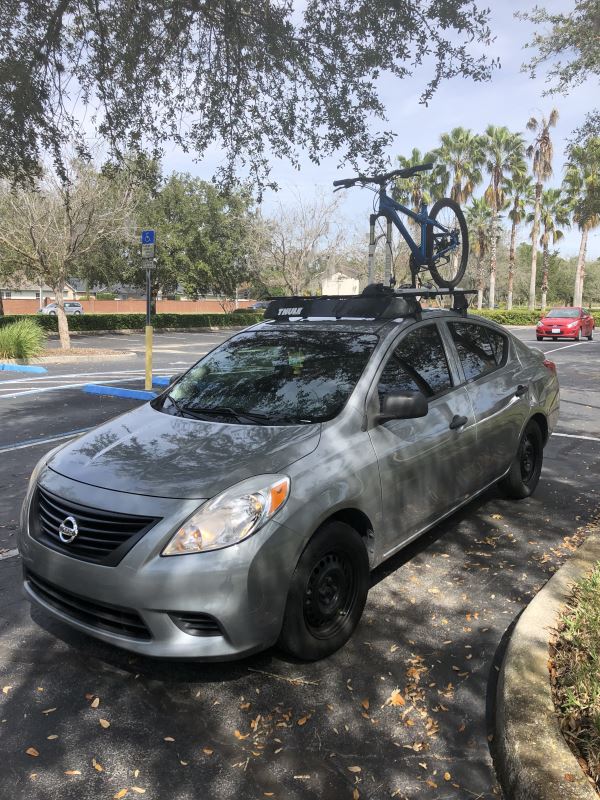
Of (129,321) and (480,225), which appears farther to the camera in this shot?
(480,225)

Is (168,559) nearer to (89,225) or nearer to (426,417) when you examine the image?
(426,417)

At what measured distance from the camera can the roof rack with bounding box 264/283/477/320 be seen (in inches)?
156

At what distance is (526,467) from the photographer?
5340 mm

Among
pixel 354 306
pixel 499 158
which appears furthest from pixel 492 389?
pixel 499 158

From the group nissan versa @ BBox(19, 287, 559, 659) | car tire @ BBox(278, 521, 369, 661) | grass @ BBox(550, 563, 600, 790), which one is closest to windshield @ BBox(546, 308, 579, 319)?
nissan versa @ BBox(19, 287, 559, 659)

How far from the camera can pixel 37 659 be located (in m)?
3.02

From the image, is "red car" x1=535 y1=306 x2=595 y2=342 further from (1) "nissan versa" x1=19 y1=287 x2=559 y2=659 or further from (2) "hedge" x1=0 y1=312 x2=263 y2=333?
(1) "nissan versa" x1=19 y1=287 x2=559 y2=659

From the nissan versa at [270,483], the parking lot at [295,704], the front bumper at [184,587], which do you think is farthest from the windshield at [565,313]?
the front bumper at [184,587]

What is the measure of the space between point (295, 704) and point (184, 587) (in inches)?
29.5

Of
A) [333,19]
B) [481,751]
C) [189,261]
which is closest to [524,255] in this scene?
[189,261]

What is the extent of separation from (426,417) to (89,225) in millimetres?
17551

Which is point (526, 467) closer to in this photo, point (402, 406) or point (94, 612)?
point (402, 406)

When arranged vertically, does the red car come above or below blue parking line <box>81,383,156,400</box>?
above

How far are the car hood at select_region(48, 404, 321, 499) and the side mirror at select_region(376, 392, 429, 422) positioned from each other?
46 centimetres
